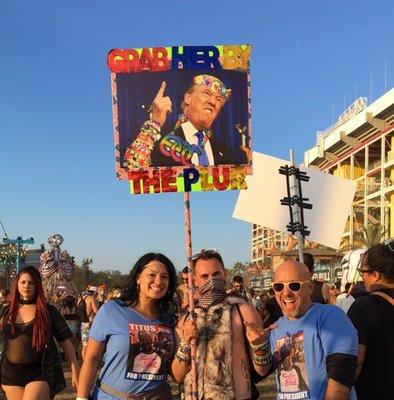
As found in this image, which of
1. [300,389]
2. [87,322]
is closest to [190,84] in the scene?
[300,389]

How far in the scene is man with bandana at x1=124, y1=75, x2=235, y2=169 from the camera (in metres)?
4.02

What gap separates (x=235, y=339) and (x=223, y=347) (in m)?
0.09

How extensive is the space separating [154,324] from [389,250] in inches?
59.1

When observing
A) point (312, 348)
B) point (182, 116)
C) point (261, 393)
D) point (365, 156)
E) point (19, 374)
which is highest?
point (365, 156)

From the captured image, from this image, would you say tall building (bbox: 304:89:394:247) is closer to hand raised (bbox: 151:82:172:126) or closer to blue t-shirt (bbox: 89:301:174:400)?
hand raised (bbox: 151:82:172:126)

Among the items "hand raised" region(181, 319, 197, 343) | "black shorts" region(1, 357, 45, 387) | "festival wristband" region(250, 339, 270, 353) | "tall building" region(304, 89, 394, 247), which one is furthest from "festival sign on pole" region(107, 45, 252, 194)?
"tall building" region(304, 89, 394, 247)

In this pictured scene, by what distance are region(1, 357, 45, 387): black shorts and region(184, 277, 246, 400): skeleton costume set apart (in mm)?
2242

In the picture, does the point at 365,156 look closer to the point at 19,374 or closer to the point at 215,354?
the point at 19,374

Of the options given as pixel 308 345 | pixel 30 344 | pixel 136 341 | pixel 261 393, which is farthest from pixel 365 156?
pixel 308 345

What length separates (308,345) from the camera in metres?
2.84

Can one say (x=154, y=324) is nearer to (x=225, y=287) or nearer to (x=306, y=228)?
(x=225, y=287)

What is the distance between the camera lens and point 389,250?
3475 millimetres

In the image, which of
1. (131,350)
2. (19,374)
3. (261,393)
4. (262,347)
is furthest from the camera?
(261,393)

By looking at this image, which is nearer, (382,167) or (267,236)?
(382,167)
